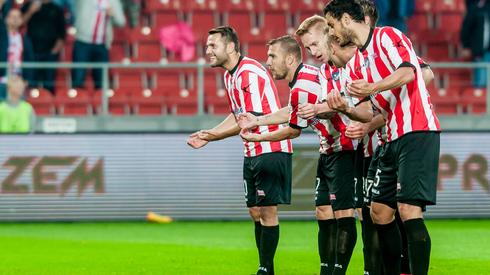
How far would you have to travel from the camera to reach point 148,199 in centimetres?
1600

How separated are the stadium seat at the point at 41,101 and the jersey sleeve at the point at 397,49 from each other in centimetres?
1119

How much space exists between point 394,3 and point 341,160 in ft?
35.9

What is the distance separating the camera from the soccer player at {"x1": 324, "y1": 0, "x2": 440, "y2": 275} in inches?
297

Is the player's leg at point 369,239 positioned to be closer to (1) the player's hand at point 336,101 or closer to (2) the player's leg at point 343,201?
(2) the player's leg at point 343,201

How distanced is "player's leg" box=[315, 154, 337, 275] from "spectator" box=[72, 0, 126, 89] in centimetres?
966

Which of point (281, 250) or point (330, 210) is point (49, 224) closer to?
point (281, 250)

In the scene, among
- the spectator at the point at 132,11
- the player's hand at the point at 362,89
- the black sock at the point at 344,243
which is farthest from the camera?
the spectator at the point at 132,11

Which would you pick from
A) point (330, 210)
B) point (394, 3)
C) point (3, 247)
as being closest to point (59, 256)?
point (3, 247)

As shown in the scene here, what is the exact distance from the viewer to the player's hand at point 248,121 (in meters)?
9.09

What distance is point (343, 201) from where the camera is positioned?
348 inches

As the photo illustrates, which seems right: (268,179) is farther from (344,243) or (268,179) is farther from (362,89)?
(362,89)

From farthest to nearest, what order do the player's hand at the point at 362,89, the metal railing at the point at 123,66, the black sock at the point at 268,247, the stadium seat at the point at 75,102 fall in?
the stadium seat at the point at 75,102
the metal railing at the point at 123,66
the black sock at the point at 268,247
the player's hand at the point at 362,89

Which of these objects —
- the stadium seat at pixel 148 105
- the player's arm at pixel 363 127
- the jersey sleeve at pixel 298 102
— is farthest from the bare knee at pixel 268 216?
the stadium seat at pixel 148 105

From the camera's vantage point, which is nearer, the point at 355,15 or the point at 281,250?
the point at 355,15
